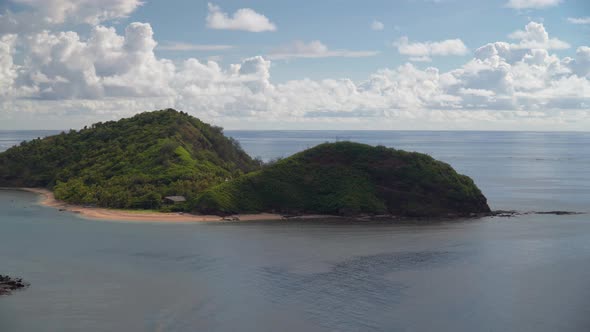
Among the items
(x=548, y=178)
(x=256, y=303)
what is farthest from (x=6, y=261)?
(x=548, y=178)

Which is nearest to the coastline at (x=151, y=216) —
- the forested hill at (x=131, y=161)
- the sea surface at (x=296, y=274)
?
the sea surface at (x=296, y=274)

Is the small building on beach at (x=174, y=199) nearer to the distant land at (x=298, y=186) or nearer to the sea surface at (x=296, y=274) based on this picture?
the distant land at (x=298, y=186)

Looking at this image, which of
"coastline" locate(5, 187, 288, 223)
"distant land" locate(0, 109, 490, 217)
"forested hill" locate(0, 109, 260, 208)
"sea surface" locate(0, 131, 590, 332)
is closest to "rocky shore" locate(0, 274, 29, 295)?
"sea surface" locate(0, 131, 590, 332)

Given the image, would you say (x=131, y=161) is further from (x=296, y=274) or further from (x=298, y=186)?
(x=296, y=274)

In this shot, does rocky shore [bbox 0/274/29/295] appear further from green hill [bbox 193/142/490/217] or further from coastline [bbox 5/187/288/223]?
green hill [bbox 193/142/490/217]

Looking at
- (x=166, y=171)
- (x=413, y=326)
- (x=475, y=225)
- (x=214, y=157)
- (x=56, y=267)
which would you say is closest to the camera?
(x=413, y=326)

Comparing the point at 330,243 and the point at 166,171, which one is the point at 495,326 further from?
the point at 166,171

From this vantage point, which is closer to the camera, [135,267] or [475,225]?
[135,267]

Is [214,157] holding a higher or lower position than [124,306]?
higher
